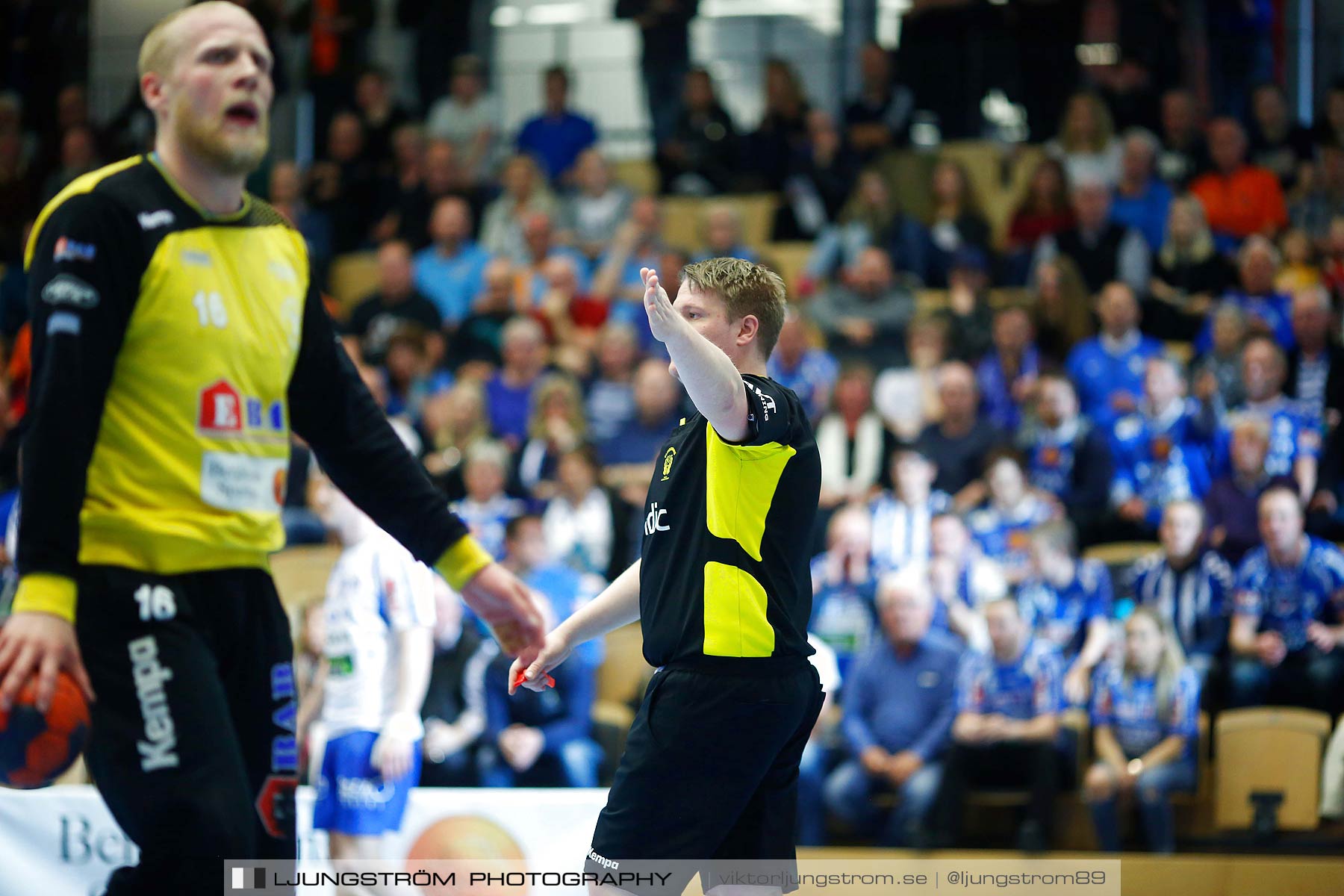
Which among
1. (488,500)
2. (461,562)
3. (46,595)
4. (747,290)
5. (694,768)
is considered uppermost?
(747,290)

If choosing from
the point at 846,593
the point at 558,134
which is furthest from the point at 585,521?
the point at 558,134

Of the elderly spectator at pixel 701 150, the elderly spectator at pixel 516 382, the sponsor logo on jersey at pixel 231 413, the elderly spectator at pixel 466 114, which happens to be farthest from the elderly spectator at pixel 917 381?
the sponsor logo on jersey at pixel 231 413

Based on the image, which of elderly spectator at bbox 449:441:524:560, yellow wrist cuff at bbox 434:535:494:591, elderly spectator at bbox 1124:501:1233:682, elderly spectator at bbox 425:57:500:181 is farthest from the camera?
elderly spectator at bbox 425:57:500:181

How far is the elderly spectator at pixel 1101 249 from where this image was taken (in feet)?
36.2

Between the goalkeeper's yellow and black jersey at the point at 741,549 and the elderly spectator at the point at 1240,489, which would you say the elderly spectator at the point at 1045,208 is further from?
the goalkeeper's yellow and black jersey at the point at 741,549

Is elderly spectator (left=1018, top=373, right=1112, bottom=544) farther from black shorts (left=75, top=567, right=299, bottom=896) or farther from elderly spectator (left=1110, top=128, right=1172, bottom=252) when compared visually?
black shorts (left=75, top=567, right=299, bottom=896)

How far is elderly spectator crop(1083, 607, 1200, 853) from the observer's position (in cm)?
744

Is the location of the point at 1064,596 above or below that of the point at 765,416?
below

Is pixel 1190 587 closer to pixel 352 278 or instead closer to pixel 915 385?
pixel 915 385

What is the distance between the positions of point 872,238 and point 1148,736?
5231 millimetres

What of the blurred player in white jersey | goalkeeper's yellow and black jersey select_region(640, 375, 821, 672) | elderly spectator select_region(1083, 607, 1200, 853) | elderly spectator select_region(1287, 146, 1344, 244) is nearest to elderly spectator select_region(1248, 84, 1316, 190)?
elderly spectator select_region(1287, 146, 1344, 244)

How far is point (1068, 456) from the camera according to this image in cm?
934

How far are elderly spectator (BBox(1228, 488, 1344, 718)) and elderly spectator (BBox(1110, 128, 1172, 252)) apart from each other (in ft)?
12.6

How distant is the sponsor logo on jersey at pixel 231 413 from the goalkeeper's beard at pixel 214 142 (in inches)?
19.4
